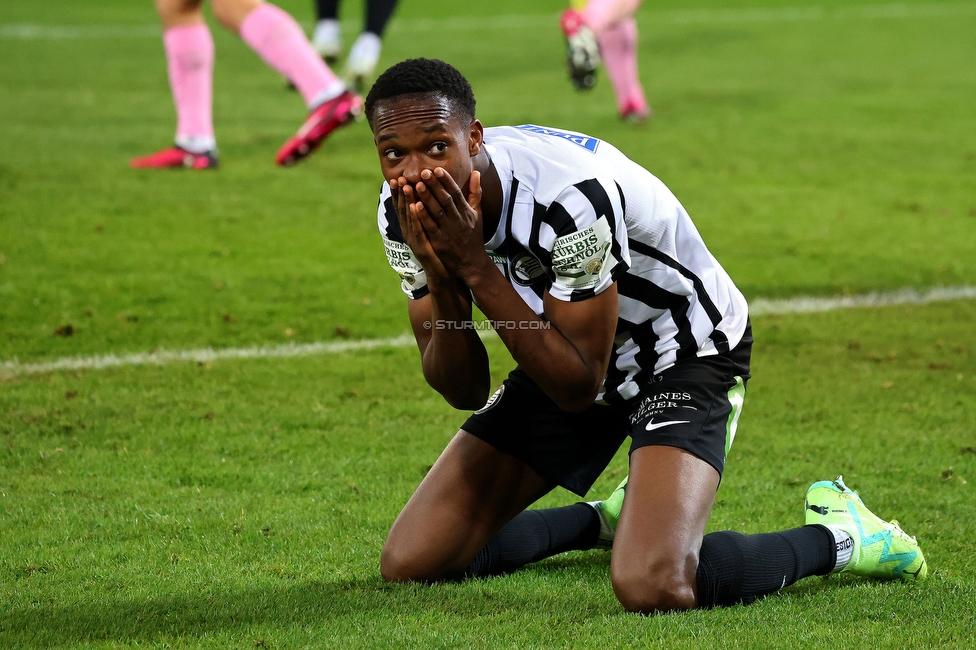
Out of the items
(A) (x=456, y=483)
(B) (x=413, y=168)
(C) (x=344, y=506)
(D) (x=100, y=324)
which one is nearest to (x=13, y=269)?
(D) (x=100, y=324)

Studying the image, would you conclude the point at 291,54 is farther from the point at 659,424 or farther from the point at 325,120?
the point at 659,424

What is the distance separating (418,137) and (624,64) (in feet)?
25.3

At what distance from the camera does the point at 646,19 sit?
58.6 feet

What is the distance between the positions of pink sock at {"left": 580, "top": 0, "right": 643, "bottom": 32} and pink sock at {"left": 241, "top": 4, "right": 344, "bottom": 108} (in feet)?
6.44

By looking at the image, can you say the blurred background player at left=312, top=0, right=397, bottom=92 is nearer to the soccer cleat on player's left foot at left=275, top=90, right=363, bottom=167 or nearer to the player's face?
the soccer cleat on player's left foot at left=275, top=90, right=363, bottom=167

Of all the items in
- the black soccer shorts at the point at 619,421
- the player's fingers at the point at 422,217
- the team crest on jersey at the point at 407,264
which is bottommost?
the black soccer shorts at the point at 619,421

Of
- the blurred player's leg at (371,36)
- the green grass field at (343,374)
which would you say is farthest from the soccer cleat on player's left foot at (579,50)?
the blurred player's leg at (371,36)

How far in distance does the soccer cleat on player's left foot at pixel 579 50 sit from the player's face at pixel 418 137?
5.72 m

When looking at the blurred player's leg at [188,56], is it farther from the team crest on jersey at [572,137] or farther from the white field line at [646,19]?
the white field line at [646,19]

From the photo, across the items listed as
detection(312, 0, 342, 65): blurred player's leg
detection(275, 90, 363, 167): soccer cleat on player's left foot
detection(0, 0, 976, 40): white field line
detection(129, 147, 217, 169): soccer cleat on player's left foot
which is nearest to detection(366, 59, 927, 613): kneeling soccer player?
detection(275, 90, 363, 167): soccer cleat on player's left foot

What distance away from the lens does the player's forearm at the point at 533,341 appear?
2877 mm

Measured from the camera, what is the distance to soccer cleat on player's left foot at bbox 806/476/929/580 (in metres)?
3.27

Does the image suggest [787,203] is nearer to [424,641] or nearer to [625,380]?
[625,380]

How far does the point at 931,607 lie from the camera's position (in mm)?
3014
